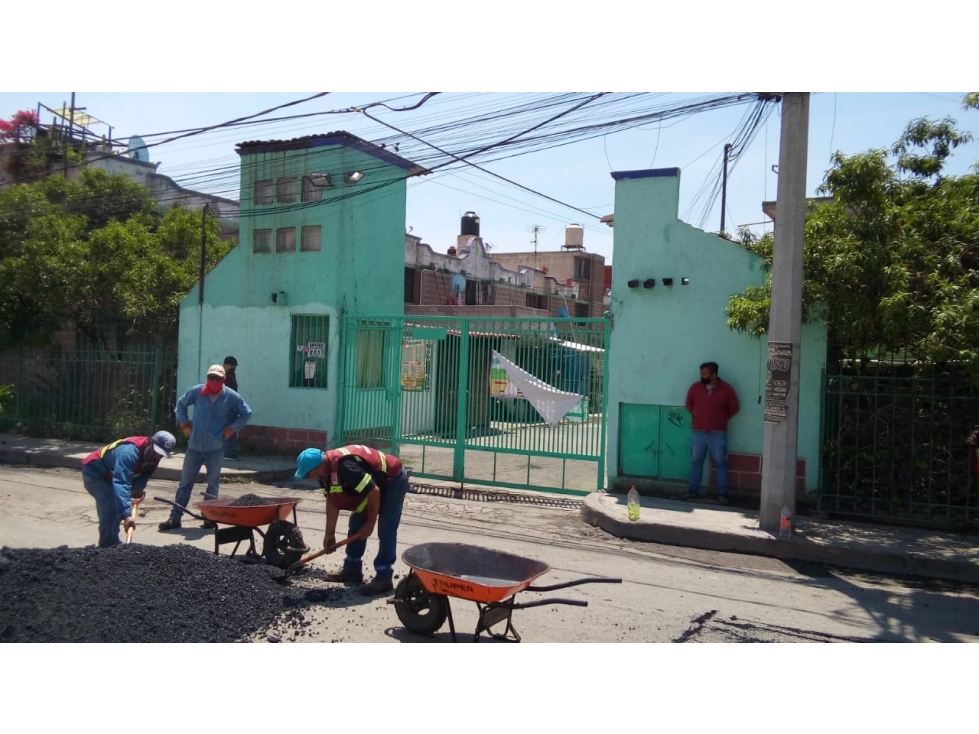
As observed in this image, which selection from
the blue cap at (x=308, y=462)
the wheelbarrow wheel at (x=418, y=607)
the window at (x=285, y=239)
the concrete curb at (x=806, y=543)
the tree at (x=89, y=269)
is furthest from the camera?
the tree at (x=89, y=269)

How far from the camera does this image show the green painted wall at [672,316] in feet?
31.2

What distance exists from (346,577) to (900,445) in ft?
21.2

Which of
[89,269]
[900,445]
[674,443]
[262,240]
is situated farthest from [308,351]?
[900,445]

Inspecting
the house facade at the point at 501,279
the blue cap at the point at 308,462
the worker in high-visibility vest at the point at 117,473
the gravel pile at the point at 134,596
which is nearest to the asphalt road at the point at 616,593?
the gravel pile at the point at 134,596

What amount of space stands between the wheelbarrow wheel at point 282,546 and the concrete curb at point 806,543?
373 centimetres

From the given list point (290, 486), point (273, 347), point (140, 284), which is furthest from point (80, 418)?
point (290, 486)

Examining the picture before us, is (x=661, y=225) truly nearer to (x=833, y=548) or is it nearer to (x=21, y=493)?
(x=833, y=548)

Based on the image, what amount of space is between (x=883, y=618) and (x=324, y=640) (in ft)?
13.9

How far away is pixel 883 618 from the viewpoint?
5762 mm

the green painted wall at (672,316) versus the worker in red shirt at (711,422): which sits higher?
the green painted wall at (672,316)

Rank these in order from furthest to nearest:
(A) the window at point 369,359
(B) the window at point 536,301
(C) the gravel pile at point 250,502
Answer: (B) the window at point 536,301 → (A) the window at point 369,359 → (C) the gravel pile at point 250,502

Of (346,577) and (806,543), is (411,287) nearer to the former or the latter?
(806,543)

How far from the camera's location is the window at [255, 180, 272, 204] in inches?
538

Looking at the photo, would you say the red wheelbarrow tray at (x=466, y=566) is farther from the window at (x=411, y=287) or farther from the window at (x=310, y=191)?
the window at (x=411, y=287)
